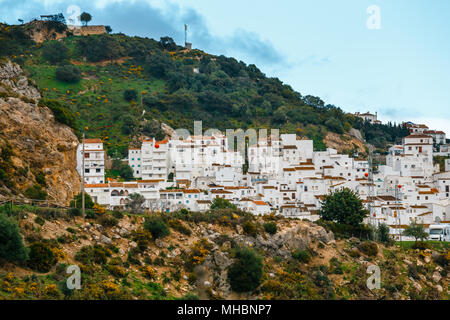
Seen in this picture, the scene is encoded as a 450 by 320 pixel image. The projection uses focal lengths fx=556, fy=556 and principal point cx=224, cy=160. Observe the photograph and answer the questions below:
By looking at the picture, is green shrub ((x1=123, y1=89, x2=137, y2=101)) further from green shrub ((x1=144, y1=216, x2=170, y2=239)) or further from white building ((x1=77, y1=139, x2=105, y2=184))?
green shrub ((x1=144, y1=216, x2=170, y2=239))

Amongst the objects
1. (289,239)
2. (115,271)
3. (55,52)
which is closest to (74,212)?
(115,271)

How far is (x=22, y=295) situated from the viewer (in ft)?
71.1

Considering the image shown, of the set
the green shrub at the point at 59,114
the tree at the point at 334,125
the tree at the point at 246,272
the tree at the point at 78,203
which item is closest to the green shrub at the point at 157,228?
the tree at the point at 246,272

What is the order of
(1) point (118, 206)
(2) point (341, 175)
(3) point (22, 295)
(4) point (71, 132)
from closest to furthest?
(3) point (22, 295)
(4) point (71, 132)
(1) point (118, 206)
(2) point (341, 175)

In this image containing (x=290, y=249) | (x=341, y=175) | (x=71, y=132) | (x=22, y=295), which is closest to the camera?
(x=22, y=295)

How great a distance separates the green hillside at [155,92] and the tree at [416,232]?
31.6 meters

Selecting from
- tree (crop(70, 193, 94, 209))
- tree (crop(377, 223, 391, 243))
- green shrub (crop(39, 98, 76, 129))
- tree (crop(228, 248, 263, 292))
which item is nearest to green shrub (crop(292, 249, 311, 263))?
tree (crop(228, 248, 263, 292))

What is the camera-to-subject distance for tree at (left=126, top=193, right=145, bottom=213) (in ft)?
168

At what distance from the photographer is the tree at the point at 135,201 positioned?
51203mm

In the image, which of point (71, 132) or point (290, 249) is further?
point (71, 132)
